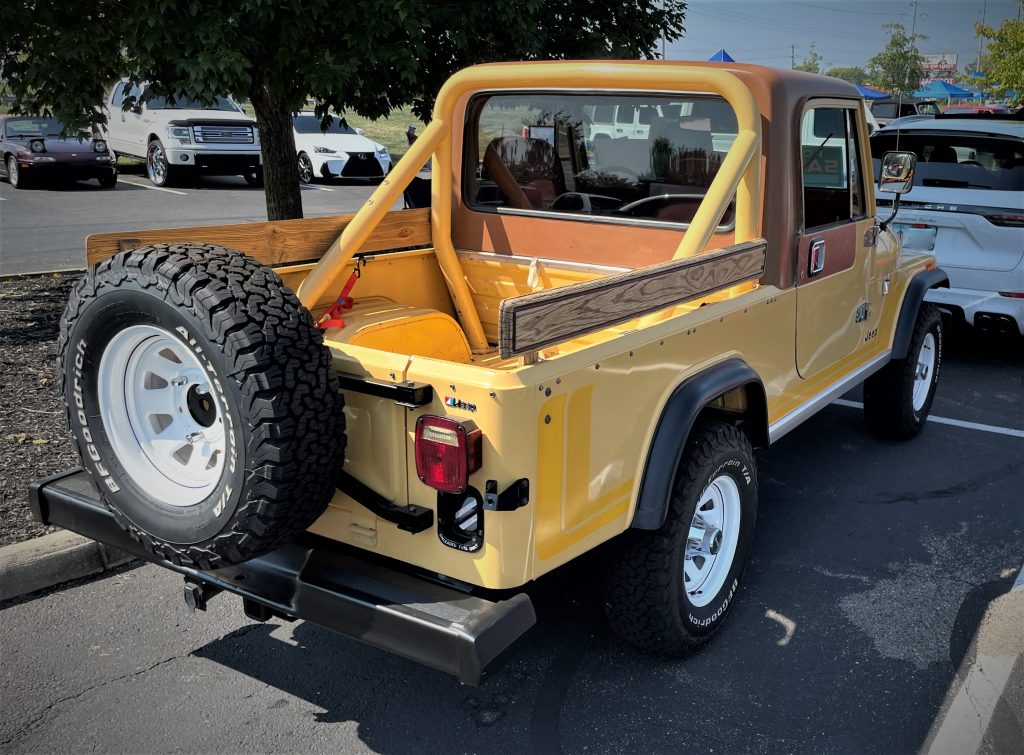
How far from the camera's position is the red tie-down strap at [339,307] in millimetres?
3650

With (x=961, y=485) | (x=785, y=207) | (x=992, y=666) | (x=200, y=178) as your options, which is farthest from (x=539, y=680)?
(x=200, y=178)

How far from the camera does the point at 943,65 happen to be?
9462 centimetres

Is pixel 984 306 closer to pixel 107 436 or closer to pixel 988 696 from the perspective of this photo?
pixel 988 696

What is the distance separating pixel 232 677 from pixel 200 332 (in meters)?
1.46

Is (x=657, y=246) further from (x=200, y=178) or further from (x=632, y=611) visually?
(x=200, y=178)

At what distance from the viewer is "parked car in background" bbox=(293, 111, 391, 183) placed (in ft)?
62.6

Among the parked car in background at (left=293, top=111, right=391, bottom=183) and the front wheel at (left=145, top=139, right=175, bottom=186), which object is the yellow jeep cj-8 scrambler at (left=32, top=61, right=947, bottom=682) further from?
the parked car in background at (left=293, top=111, right=391, bottom=183)

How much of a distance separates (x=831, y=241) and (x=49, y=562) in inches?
140

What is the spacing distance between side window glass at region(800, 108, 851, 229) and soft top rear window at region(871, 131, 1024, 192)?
260 centimetres

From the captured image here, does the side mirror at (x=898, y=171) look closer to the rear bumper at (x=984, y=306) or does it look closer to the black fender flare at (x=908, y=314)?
the black fender flare at (x=908, y=314)

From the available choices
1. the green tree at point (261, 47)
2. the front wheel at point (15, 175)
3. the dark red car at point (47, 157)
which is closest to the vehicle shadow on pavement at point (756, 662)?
the green tree at point (261, 47)

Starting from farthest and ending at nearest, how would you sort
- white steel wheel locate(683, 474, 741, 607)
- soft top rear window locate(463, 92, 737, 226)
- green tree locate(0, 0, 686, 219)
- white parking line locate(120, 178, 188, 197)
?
white parking line locate(120, 178, 188, 197) < green tree locate(0, 0, 686, 219) < soft top rear window locate(463, 92, 737, 226) < white steel wheel locate(683, 474, 741, 607)

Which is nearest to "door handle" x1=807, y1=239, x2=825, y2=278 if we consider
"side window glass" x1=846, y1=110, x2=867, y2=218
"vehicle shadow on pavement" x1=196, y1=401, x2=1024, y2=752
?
"side window glass" x1=846, y1=110, x2=867, y2=218

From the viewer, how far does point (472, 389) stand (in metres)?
2.42
